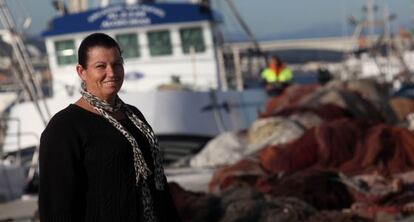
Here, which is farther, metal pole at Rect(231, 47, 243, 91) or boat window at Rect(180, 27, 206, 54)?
metal pole at Rect(231, 47, 243, 91)

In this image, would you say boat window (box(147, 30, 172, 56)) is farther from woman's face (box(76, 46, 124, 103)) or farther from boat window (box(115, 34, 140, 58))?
woman's face (box(76, 46, 124, 103))

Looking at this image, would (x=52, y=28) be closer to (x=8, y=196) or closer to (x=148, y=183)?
(x=8, y=196)

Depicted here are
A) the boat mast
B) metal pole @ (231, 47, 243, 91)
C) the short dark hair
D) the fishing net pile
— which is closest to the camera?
the short dark hair

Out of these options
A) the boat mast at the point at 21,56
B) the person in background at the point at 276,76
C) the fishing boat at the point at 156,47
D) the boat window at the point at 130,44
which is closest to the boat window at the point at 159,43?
the fishing boat at the point at 156,47

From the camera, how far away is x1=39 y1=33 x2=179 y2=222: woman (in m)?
3.13

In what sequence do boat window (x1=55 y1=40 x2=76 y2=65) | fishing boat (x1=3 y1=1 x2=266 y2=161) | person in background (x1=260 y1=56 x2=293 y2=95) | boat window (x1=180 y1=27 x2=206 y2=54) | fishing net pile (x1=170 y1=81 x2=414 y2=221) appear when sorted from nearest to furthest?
fishing net pile (x1=170 y1=81 x2=414 y2=221) < fishing boat (x1=3 y1=1 x2=266 y2=161) < boat window (x1=180 y1=27 x2=206 y2=54) < boat window (x1=55 y1=40 x2=76 y2=65) < person in background (x1=260 y1=56 x2=293 y2=95)

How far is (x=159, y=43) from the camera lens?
55.8ft

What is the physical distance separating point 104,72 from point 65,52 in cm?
1426

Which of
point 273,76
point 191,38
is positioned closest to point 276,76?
point 273,76

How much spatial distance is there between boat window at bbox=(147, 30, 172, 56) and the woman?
13718 millimetres

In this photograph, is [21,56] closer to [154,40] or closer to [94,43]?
[94,43]

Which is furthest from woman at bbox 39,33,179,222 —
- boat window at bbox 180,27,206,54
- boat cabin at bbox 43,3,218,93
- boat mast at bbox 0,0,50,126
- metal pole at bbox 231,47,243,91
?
metal pole at bbox 231,47,243,91

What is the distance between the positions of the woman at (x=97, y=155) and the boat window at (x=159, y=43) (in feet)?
45.0

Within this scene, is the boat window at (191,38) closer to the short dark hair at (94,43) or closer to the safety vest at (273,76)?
the safety vest at (273,76)
